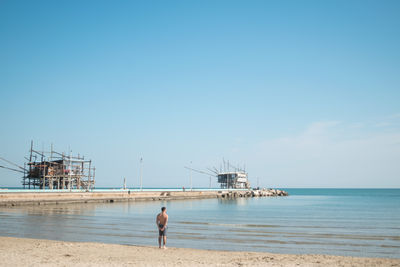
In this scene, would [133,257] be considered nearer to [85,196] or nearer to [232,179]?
[85,196]

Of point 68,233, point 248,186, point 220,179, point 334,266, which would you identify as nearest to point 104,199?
point 68,233

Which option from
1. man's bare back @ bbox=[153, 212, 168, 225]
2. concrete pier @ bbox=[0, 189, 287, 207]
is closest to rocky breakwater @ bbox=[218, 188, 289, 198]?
concrete pier @ bbox=[0, 189, 287, 207]

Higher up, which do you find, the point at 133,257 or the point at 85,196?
the point at 85,196

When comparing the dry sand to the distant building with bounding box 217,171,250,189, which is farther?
the distant building with bounding box 217,171,250,189

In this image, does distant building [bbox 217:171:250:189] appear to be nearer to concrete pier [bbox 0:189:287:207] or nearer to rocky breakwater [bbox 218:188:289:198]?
rocky breakwater [bbox 218:188:289:198]

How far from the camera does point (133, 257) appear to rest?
50.8 ft

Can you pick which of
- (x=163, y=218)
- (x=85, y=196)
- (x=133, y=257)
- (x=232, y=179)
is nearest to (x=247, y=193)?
(x=232, y=179)

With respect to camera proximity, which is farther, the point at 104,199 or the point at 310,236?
the point at 104,199

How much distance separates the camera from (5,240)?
19266 millimetres

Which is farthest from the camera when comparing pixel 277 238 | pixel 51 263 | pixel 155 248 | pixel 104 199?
pixel 104 199

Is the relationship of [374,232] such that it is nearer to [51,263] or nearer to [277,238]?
[277,238]

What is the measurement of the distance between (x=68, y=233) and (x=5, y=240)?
5.05 m

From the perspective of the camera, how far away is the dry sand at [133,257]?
1414cm

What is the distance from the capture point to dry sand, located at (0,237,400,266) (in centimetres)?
1414
